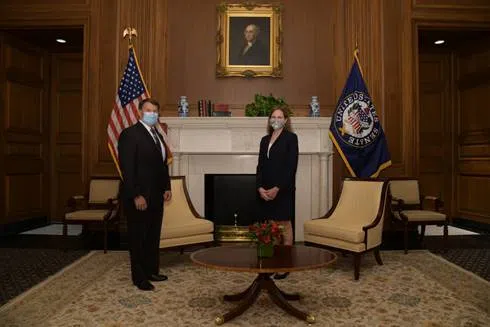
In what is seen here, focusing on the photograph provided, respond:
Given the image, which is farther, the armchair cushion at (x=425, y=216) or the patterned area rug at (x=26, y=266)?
the armchair cushion at (x=425, y=216)

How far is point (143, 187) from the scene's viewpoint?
384 centimetres

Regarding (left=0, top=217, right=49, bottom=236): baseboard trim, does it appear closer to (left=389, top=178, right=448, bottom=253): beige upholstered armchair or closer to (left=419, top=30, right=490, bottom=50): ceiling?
(left=389, top=178, right=448, bottom=253): beige upholstered armchair

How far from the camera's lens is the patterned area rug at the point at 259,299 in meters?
3.07

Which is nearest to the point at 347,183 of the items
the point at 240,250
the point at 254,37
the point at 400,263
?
the point at 400,263

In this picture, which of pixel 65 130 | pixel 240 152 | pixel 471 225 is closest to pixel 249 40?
pixel 240 152

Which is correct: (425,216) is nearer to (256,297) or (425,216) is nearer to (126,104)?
(256,297)

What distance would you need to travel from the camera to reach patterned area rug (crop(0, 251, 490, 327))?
3072 millimetres

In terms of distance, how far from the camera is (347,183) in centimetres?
523

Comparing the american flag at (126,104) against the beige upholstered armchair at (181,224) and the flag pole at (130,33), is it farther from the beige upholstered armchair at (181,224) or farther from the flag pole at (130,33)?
the beige upholstered armchair at (181,224)

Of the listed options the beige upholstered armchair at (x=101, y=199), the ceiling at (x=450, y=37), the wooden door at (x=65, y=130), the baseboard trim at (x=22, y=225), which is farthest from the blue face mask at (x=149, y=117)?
the ceiling at (x=450, y=37)

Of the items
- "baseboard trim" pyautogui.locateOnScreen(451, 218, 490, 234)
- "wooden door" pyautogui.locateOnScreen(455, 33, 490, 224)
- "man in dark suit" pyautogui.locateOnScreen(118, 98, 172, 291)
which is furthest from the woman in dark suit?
"wooden door" pyautogui.locateOnScreen(455, 33, 490, 224)

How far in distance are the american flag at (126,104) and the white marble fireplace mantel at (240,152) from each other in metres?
0.53

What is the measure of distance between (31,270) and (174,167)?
7.76ft

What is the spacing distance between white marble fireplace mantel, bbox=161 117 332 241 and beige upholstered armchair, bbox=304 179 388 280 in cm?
106
